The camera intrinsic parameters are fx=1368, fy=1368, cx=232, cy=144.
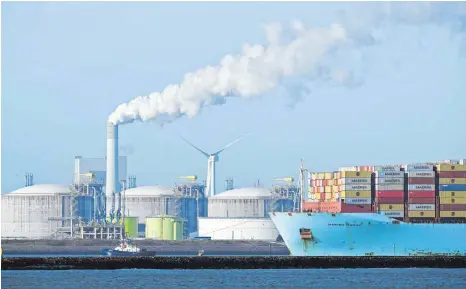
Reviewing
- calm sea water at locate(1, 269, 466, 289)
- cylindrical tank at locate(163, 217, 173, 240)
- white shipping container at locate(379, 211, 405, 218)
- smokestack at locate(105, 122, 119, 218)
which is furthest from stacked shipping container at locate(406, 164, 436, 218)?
cylindrical tank at locate(163, 217, 173, 240)

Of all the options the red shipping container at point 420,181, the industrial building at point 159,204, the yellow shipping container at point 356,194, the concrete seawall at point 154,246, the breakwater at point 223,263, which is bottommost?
the concrete seawall at point 154,246

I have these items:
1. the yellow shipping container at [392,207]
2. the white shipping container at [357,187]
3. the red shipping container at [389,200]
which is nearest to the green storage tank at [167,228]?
the white shipping container at [357,187]

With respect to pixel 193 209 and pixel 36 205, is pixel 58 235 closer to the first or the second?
pixel 36 205

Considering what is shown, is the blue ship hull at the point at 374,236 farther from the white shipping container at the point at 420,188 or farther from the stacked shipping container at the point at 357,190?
the white shipping container at the point at 420,188

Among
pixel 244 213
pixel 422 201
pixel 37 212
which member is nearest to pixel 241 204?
pixel 244 213

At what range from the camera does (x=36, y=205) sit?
616ft

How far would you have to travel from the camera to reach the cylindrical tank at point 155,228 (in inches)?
7096

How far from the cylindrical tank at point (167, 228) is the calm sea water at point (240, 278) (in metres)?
84.7

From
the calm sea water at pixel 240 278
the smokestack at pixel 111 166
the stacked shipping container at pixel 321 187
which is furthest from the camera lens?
the smokestack at pixel 111 166

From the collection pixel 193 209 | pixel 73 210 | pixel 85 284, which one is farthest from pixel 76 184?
pixel 85 284

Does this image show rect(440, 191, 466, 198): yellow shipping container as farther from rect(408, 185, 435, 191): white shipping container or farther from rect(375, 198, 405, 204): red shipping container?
rect(375, 198, 405, 204): red shipping container

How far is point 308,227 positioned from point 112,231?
65898 millimetres

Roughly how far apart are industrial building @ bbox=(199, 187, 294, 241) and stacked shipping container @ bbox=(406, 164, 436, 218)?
206 feet

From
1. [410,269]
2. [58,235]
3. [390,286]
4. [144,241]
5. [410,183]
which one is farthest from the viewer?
[58,235]
